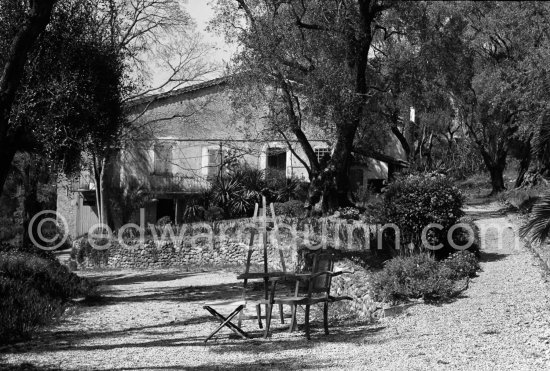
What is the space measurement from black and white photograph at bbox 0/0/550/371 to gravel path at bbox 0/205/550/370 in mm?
54

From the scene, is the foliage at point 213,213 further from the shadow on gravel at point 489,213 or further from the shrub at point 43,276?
the shrub at point 43,276

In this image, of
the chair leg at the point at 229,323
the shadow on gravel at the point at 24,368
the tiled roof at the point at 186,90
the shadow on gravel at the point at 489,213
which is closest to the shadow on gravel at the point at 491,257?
the chair leg at the point at 229,323

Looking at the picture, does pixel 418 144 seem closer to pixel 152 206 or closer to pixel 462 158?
pixel 462 158

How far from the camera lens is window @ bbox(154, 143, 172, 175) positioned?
34.2 m

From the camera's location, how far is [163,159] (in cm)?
3428

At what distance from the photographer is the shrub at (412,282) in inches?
441

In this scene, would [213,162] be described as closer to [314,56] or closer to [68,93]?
[314,56]

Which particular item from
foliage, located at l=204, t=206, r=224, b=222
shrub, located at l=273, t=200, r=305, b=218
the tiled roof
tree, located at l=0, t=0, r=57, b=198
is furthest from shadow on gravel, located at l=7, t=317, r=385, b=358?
the tiled roof

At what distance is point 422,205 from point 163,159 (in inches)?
838

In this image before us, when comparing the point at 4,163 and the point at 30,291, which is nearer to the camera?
the point at 4,163

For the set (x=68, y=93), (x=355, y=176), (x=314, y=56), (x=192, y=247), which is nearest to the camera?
(x=68, y=93)

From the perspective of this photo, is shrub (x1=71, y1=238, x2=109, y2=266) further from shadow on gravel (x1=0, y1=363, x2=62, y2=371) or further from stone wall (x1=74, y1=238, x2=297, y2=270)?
shadow on gravel (x1=0, y1=363, x2=62, y2=371)

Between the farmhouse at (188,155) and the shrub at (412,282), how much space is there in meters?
20.8

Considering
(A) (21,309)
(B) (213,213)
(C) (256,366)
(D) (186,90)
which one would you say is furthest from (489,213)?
(C) (256,366)
